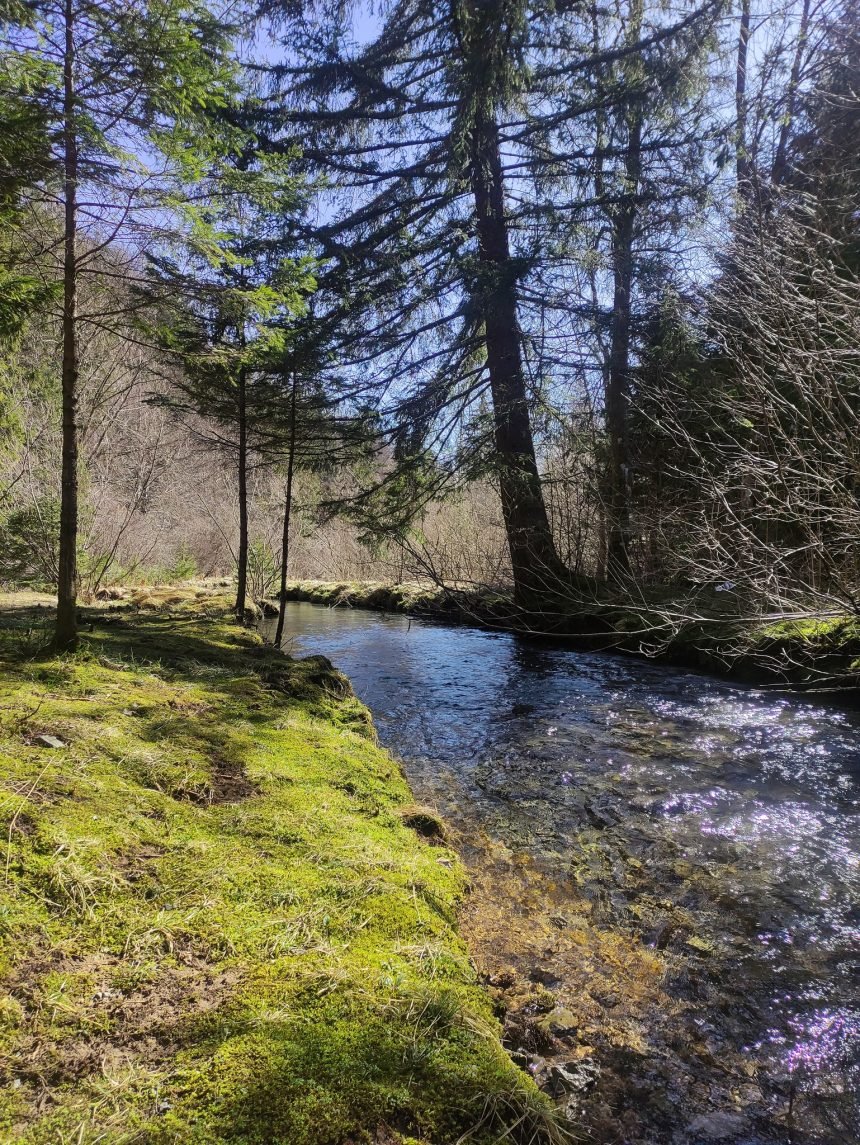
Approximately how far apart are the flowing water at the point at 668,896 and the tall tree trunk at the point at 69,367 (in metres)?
3.00

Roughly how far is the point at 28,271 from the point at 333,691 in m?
4.60

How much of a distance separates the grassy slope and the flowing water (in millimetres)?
469

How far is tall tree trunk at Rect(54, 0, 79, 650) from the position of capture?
12.8ft

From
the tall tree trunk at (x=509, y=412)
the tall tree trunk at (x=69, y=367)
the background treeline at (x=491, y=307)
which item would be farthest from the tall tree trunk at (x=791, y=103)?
the tall tree trunk at (x=69, y=367)

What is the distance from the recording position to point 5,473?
1067cm

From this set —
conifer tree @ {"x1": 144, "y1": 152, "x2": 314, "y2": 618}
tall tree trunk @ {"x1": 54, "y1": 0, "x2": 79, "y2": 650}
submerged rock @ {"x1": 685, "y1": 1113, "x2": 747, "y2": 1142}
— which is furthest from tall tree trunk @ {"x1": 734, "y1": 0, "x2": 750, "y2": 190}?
submerged rock @ {"x1": 685, "y1": 1113, "x2": 747, "y2": 1142}

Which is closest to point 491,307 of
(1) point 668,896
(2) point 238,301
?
(2) point 238,301

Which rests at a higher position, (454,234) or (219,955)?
(454,234)

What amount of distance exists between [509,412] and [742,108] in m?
4.78

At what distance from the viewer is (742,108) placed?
6.77 m

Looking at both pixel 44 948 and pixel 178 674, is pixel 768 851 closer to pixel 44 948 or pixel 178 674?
pixel 44 948

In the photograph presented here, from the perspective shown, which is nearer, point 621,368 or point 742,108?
point 742,108

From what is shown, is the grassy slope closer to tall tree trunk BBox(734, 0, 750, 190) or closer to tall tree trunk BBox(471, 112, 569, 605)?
tall tree trunk BBox(734, 0, 750, 190)

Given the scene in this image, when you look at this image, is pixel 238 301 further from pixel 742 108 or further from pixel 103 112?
pixel 742 108
